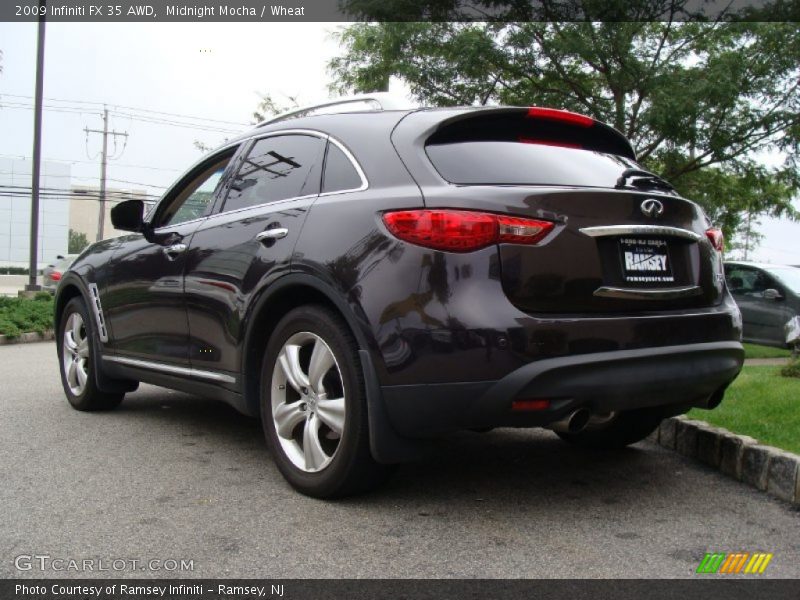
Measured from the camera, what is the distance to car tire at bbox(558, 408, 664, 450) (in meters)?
4.12

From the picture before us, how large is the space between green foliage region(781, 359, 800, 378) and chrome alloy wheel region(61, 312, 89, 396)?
5534 mm

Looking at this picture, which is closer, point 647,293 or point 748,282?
point 647,293

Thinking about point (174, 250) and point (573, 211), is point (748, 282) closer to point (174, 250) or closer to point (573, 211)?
point (174, 250)

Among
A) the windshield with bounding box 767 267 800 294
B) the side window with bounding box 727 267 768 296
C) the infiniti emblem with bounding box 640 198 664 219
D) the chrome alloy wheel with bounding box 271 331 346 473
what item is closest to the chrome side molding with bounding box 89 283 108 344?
the chrome alloy wheel with bounding box 271 331 346 473

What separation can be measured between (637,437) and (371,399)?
186 centimetres

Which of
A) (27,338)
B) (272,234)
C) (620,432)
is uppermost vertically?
(272,234)

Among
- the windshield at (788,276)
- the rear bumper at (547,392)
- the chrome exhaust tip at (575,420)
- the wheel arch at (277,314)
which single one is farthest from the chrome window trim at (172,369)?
the windshield at (788,276)

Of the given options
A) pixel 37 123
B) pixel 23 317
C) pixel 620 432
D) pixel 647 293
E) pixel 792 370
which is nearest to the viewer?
pixel 647 293

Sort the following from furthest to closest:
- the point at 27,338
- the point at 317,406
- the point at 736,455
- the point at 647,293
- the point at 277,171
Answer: the point at 27,338 < the point at 277,171 < the point at 736,455 < the point at 317,406 < the point at 647,293

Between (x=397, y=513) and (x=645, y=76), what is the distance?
9.55 m

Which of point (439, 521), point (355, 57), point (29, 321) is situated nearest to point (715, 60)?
point (355, 57)

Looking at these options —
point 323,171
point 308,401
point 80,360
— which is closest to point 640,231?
point 323,171

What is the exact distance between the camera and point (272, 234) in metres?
3.88

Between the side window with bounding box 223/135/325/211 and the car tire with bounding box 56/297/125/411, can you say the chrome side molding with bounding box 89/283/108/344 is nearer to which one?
the car tire with bounding box 56/297/125/411
